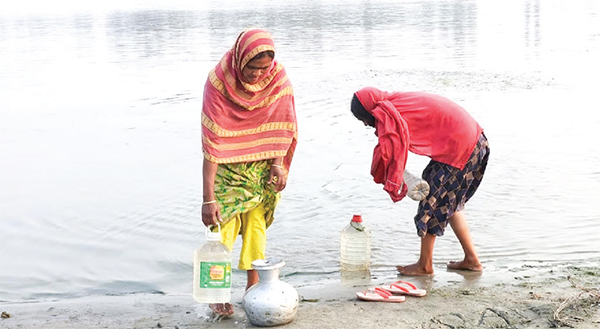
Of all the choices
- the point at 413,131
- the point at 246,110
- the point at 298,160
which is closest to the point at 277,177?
the point at 246,110

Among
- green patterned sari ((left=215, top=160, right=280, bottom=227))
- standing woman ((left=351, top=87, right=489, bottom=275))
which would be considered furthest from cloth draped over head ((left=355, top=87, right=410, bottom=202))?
green patterned sari ((left=215, top=160, right=280, bottom=227))

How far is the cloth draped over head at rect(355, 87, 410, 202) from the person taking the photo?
515cm

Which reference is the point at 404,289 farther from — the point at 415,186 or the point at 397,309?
the point at 415,186

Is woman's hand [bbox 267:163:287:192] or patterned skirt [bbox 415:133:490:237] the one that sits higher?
woman's hand [bbox 267:163:287:192]

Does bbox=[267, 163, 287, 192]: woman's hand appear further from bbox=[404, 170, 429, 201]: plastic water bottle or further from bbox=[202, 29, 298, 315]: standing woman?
bbox=[404, 170, 429, 201]: plastic water bottle

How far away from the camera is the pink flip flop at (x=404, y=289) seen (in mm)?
5059

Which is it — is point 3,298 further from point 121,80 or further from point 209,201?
point 121,80

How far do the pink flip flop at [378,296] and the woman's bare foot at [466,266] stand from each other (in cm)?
84

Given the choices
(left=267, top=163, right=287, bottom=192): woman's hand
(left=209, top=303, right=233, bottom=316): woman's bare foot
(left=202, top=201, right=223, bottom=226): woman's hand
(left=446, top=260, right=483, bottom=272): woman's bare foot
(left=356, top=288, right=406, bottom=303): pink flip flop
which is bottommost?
(left=446, top=260, right=483, bottom=272): woman's bare foot

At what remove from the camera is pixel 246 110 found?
4.87 metres

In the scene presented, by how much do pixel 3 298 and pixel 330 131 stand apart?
534 centimetres

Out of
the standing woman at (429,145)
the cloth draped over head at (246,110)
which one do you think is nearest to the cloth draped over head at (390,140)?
the standing woman at (429,145)

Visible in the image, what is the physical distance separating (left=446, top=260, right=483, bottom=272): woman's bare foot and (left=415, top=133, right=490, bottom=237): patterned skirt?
36cm

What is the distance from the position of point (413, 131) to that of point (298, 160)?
12.9ft
